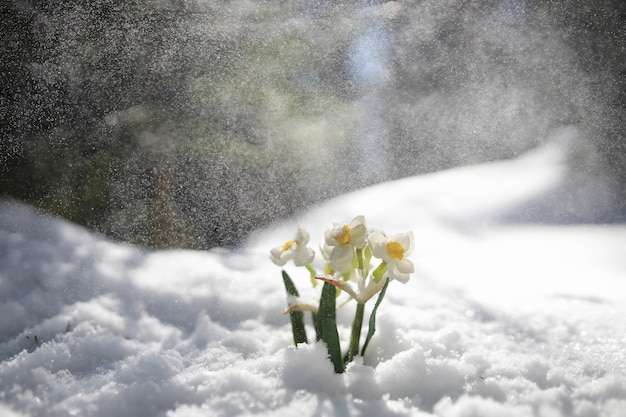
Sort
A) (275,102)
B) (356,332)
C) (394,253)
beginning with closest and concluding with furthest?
(394,253) < (356,332) < (275,102)

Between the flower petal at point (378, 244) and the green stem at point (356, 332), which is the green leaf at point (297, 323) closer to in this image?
the green stem at point (356, 332)

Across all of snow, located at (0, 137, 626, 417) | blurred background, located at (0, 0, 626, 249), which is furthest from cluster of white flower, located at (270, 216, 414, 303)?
blurred background, located at (0, 0, 626, 249)

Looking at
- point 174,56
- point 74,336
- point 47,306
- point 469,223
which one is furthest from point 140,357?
point 174,56

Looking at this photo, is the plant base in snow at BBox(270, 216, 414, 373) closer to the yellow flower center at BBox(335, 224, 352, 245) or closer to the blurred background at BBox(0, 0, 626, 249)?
the yellow flower center at BBox(335, 224, 352, 245)

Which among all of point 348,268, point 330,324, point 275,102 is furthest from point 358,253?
point 275,102

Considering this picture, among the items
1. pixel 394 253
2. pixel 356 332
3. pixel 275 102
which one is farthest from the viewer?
pixel 275 102

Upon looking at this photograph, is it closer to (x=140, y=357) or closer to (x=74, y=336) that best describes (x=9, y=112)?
(x=74, y=336)

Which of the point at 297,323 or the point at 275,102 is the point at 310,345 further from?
the point at 275,102

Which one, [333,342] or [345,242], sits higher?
[345,242]
